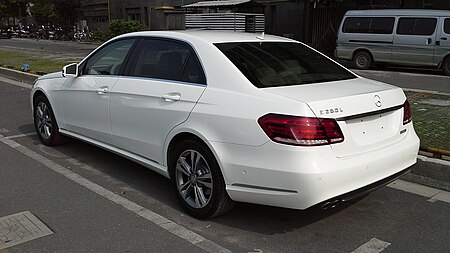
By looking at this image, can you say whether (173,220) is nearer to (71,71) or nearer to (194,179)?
(194,179)

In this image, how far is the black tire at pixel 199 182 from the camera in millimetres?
3543

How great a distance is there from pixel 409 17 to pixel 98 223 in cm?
1273

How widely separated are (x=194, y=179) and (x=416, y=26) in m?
12.0

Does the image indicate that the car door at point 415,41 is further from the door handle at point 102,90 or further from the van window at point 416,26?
the door handle at point 102,90

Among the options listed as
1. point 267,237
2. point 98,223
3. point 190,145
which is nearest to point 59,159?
point 98,223

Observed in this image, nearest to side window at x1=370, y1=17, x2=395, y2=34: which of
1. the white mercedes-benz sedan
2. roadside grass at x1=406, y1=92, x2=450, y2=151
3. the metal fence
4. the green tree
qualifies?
roadside grass at x1=406, y1=92, x2=450, y2=151

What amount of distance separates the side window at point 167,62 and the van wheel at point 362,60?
38.6ft

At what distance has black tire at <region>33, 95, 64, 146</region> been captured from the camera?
19.2 feet

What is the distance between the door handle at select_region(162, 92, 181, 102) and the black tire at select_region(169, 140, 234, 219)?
40 centimetres

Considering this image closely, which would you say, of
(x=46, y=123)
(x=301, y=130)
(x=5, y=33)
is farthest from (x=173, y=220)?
(x=5, y=33)

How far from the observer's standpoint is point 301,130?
10.1 ft

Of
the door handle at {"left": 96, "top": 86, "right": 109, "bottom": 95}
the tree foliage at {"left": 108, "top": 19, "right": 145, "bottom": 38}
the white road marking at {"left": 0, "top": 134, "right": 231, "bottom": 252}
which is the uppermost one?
the tree foliage at {"left": 108, "top": 19, "right": 145, "bottom": 38}

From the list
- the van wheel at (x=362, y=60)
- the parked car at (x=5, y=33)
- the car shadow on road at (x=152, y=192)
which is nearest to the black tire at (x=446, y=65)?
the van wheel at (x=362, y=60)

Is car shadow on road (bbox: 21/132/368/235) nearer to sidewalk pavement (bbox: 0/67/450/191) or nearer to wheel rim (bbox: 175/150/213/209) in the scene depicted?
wheel rim (bbox: 175/150/213/209)
